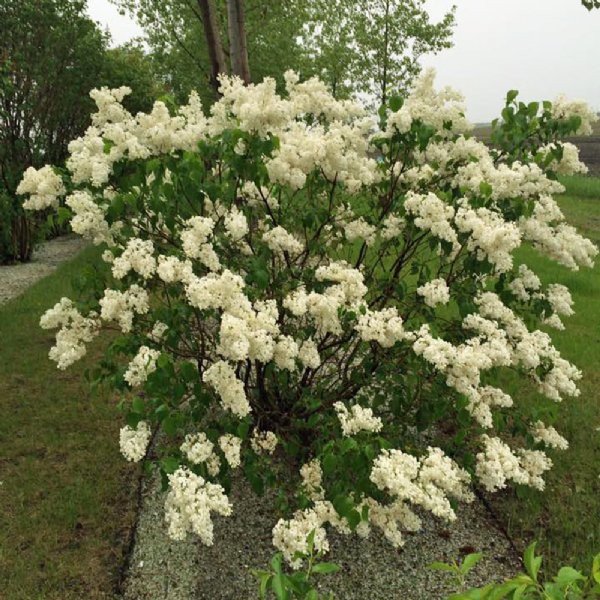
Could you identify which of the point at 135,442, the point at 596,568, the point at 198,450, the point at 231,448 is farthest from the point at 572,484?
the point at 596,568

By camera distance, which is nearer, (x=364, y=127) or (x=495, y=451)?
(x=495, y=451)

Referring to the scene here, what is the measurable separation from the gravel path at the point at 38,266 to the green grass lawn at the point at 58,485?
4.93 metres

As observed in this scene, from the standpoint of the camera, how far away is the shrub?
3.34m

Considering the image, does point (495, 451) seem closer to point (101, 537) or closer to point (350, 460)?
point (350, 460)

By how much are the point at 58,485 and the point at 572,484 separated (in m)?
4.71

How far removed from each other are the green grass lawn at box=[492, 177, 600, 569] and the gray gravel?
29cm

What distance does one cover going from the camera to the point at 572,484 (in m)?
5.10

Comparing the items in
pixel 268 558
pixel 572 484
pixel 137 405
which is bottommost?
pixel 572 484

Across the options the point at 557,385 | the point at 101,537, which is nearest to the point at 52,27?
the point at 101,537

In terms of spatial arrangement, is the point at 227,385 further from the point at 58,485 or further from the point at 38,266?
the point at 38,266

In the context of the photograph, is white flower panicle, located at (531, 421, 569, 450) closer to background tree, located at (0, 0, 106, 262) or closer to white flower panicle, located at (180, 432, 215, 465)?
white flower panicle, located at (180, 432, 215, 465)

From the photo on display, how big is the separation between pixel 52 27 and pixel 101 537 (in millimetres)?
13972

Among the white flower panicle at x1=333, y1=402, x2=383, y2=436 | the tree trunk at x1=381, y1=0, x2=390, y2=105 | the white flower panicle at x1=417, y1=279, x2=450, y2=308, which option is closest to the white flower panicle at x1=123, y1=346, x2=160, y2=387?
the white flower panicle at x1=333, y1=402, x2=383, y2=436

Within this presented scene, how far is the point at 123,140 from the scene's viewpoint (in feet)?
13.0
